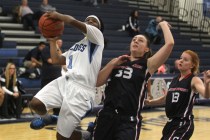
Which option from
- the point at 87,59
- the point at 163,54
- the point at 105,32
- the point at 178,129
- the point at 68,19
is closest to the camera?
the point at 68,19

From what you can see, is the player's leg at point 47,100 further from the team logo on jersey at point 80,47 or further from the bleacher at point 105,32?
the bleacher at point 105,32

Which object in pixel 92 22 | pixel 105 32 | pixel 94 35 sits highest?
pixel 92 22

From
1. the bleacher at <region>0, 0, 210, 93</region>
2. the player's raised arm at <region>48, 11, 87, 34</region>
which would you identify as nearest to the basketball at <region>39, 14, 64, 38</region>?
the player's raised arm at <region>48, 11, 87, 34</region>

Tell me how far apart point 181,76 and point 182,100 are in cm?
29

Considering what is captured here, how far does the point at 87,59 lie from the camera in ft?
14.3

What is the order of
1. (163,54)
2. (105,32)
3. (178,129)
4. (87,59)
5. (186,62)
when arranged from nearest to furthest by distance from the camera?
(163,54) < (87,59) < (178,129) < (186,62) < (105,32)

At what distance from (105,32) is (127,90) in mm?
12053

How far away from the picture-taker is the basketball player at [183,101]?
465cm

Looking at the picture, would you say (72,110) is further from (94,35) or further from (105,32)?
(105,32)

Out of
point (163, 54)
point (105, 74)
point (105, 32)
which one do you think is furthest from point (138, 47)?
point (105, 32)

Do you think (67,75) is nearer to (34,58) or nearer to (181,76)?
(181,76)

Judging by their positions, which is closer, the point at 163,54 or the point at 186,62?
the point at 163,54

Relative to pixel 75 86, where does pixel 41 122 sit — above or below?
below

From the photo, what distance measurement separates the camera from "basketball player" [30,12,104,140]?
4254 millimetres
